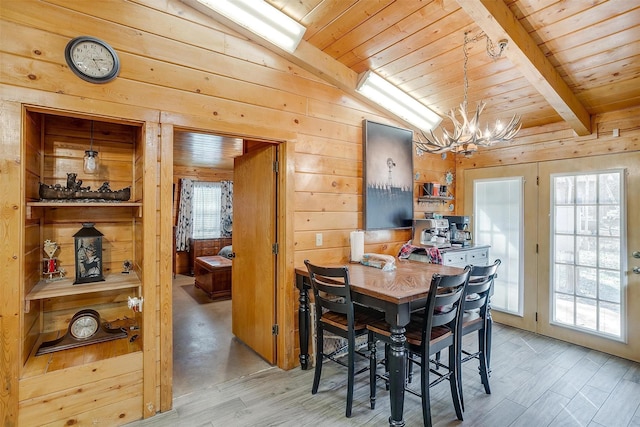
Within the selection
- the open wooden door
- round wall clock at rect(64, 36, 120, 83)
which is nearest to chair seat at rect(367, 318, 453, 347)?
the open wooden door

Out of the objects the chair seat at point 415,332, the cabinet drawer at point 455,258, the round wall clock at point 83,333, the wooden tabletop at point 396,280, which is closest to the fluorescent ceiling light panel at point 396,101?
the cabinet drawer at point 455,258

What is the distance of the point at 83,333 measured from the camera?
7.33 feet

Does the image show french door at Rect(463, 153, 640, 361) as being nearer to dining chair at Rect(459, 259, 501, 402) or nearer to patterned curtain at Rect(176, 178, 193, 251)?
dining chair at Rect(459, 259, 501, 402)

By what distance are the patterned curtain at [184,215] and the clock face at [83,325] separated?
513cm

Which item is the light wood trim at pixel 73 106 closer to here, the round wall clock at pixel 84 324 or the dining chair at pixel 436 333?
the round wall clock at pixel 84 324

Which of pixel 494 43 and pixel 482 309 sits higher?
pixel 494 43

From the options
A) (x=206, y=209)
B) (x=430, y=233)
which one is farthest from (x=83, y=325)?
(x=206, y=209)

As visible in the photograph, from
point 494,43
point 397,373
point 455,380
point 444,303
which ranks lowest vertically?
point 455,380

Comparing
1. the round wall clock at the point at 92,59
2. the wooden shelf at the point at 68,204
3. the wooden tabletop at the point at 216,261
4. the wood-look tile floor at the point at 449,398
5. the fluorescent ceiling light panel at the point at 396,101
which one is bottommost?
the wood-look tile floor at the point at 449,398

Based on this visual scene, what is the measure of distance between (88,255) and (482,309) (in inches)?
112

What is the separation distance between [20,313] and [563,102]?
4117 millimetres

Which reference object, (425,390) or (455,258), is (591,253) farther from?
(425,390)

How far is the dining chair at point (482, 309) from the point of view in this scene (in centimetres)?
225

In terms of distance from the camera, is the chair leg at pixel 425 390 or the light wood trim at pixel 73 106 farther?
the chair leg at pixel 425 390
